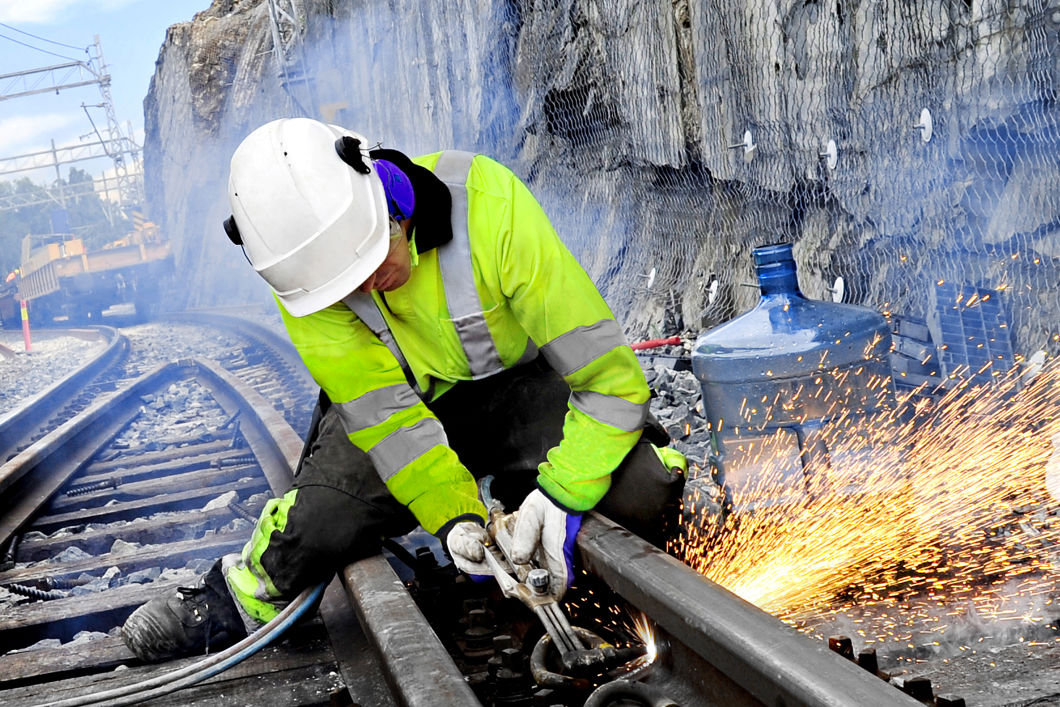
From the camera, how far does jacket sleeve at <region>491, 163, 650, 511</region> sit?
262cm

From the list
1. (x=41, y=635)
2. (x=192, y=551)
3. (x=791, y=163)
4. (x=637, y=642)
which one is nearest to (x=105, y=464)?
(x=192, y=551)

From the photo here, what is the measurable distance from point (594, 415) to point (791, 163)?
10.4ft

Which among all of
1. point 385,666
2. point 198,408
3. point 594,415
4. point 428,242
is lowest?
point 198,408

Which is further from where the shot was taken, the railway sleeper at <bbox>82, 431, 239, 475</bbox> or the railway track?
the railway sleeper at <bbox>82, 431, 239, 475</bbox>

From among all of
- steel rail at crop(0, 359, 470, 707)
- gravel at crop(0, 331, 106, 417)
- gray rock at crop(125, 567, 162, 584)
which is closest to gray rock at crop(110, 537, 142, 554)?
gray rock at crop(125, 567, 162, 584)

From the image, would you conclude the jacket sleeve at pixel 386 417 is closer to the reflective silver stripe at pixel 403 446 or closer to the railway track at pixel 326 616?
the reflective silver stripe at pixel 403 446

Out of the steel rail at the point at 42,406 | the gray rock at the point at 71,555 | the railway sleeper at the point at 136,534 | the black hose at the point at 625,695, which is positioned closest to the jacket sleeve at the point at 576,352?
the black hose at the point at 625,695

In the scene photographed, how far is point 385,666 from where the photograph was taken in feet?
7.29

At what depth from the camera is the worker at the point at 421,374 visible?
2561 mm

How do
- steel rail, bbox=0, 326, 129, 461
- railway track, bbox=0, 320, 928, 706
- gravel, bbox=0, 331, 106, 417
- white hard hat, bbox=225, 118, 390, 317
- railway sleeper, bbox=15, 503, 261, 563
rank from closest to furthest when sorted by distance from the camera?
railway track, bbox=0, 320, 928, 706
white hard hat, bbox=225, 118, 390, 317
railway sleeper, bbox=15, 503, 261, 563
steel rail, bbox=0, 326, 129, 461
gravel, bbox=0, 331, 106, 417

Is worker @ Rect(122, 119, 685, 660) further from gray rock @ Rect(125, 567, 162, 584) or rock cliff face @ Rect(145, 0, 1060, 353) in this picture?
rock cliff face @ Rect(145, 0, 1060, 353)

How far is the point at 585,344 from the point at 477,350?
424 mm

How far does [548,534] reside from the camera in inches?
105

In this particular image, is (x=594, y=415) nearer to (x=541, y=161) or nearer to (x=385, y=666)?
(x=385, y=666)
